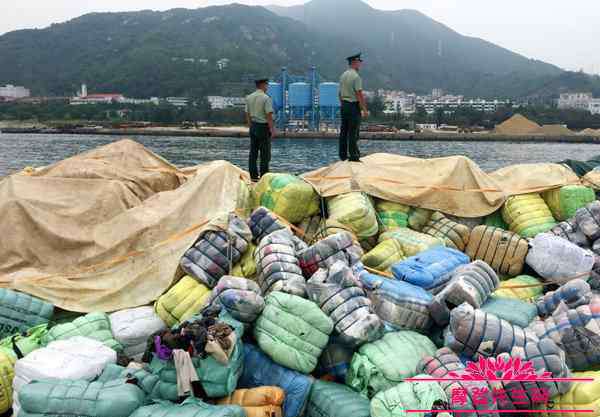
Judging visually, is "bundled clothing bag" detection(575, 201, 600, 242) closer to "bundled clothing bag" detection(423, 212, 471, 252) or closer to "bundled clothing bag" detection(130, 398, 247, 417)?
"bundled clothing bag" detection(423, 212, 471, 252)

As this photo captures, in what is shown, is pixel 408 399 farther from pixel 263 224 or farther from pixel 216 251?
pixel 263 224

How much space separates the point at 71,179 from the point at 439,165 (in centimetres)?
521

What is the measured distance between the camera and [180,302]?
499cm

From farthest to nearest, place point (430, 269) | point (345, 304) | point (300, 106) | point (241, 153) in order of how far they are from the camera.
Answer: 1. point (300, 106)
2. point (241, 153)
3. point (430, 269)
4. point (345, 304)

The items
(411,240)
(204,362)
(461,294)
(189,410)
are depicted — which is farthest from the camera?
(411,240)

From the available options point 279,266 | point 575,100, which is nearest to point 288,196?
point 279,266

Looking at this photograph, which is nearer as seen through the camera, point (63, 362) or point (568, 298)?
point (63, 362)

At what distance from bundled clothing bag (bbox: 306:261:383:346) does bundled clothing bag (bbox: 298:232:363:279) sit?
1.73 ft

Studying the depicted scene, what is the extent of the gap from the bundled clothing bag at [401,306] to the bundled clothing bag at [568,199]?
3656 millimetres

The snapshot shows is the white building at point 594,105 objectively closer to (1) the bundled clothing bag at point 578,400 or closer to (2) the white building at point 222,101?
(2) the white building at point 222,101

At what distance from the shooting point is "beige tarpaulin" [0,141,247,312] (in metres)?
5.55

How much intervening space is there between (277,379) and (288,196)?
3.17 m

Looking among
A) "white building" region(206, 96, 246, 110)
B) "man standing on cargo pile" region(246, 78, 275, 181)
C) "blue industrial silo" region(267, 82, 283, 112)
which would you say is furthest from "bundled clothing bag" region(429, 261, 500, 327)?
"white building" region(206, 96, 246, 110)

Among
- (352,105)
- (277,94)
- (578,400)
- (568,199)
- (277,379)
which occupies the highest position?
(277,94)
